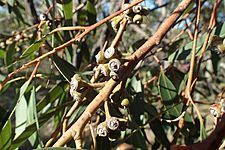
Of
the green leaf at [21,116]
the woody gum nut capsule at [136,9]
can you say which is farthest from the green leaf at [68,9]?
the woody gum nut capsule at [136,9]

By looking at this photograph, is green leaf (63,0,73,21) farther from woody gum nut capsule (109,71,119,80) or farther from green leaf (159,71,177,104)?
woody gum nut capsule (109,71,119,80)

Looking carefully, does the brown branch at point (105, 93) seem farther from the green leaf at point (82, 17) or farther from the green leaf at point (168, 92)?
the green leaf at point (82, 17)

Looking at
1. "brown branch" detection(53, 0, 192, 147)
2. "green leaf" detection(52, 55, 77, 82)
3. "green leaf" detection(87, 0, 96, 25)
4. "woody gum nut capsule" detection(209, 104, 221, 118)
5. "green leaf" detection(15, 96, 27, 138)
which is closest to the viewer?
"brown branch" detection(53, 0, 192, 147)

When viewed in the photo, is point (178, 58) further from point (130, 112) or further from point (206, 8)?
point (206, 8)

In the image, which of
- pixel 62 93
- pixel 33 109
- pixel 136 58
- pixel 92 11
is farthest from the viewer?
pixel 92 11

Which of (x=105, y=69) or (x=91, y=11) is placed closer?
(x=105, y=69)

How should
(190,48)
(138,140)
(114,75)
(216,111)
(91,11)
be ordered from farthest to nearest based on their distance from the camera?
1. (91,11)
2. (138,140)
3. (190,48)
4. (216,111)
5. (114,75)

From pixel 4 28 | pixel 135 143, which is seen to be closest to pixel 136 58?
pixel 135 143

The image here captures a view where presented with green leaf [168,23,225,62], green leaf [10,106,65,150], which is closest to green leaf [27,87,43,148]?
green leaf [10,106,65,150]

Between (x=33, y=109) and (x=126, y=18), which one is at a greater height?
(x=126, y=18)

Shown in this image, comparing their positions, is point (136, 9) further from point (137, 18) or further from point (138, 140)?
point (138, 140)

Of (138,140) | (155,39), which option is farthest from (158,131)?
(155,39)
